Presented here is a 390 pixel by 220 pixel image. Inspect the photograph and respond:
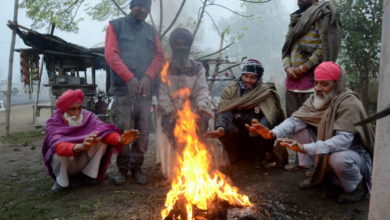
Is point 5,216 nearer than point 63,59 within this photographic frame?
Yes

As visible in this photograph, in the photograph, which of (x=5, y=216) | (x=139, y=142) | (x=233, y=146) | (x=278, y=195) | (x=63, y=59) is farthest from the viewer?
(x=63, y=59)

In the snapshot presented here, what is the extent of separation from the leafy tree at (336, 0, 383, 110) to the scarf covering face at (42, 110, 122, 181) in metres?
7.78

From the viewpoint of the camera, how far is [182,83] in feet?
14.0

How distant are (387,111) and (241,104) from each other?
10.3ft

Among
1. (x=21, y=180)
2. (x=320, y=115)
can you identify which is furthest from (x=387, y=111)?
(x=21, y=180)

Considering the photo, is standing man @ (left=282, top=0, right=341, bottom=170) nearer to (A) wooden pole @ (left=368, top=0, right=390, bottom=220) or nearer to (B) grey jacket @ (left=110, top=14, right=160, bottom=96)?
(A) wooden pole @ (left=368, top=0, right=390, bottom=220)

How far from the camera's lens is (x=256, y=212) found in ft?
8.86

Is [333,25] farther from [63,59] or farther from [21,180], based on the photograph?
[63,59]

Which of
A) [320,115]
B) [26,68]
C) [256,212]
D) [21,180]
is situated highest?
[26,68]

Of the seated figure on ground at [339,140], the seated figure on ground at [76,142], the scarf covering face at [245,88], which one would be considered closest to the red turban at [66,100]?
the seated figure on ground at [76,142]

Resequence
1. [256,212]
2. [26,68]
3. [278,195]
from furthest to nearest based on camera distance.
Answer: [26,68] < [278,195] < [256,212]

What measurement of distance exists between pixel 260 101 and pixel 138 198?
234 centimetres

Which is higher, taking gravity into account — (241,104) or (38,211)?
(241,104)

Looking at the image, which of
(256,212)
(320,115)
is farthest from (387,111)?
(320,115)
